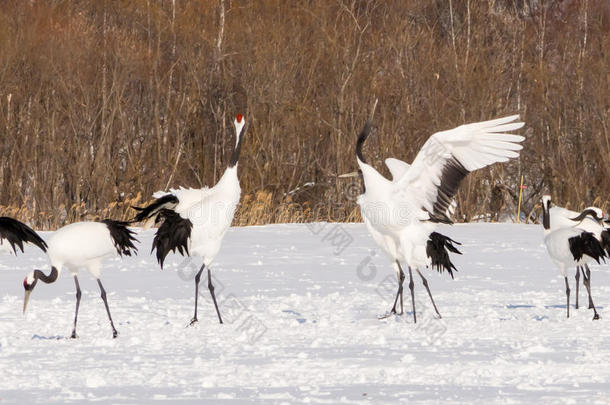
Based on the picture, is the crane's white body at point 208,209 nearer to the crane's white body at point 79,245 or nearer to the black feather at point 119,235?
the black feather at point 119,235

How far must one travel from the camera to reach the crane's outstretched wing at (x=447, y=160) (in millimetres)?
9102

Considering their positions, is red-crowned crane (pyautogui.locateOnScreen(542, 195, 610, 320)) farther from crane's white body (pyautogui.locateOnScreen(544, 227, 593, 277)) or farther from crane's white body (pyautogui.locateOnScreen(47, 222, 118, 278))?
crane's white body (pyautogui.locateOnScreen(47, 222, 118, 278))

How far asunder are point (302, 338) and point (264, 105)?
13361 millimetres

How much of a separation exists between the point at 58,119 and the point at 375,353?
13.7 metres

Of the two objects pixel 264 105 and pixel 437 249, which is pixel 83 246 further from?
pixel 264 105

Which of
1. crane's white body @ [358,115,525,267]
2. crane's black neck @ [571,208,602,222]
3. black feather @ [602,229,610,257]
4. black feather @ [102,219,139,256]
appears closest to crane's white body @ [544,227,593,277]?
black feather @ [602,229,610,257]

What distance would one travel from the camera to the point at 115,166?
19844 millimetres

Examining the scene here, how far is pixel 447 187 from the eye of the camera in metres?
9.42

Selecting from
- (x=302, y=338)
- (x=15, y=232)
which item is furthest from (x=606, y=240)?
(x=15, y=232)

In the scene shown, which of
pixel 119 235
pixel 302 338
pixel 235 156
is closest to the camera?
pixel 302 338

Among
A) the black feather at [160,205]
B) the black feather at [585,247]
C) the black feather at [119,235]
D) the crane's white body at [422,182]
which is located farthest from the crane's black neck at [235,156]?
the black feather at [585,247]

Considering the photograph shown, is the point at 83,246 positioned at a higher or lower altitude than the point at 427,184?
lower

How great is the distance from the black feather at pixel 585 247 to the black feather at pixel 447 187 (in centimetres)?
110

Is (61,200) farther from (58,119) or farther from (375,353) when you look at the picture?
(375,353)
